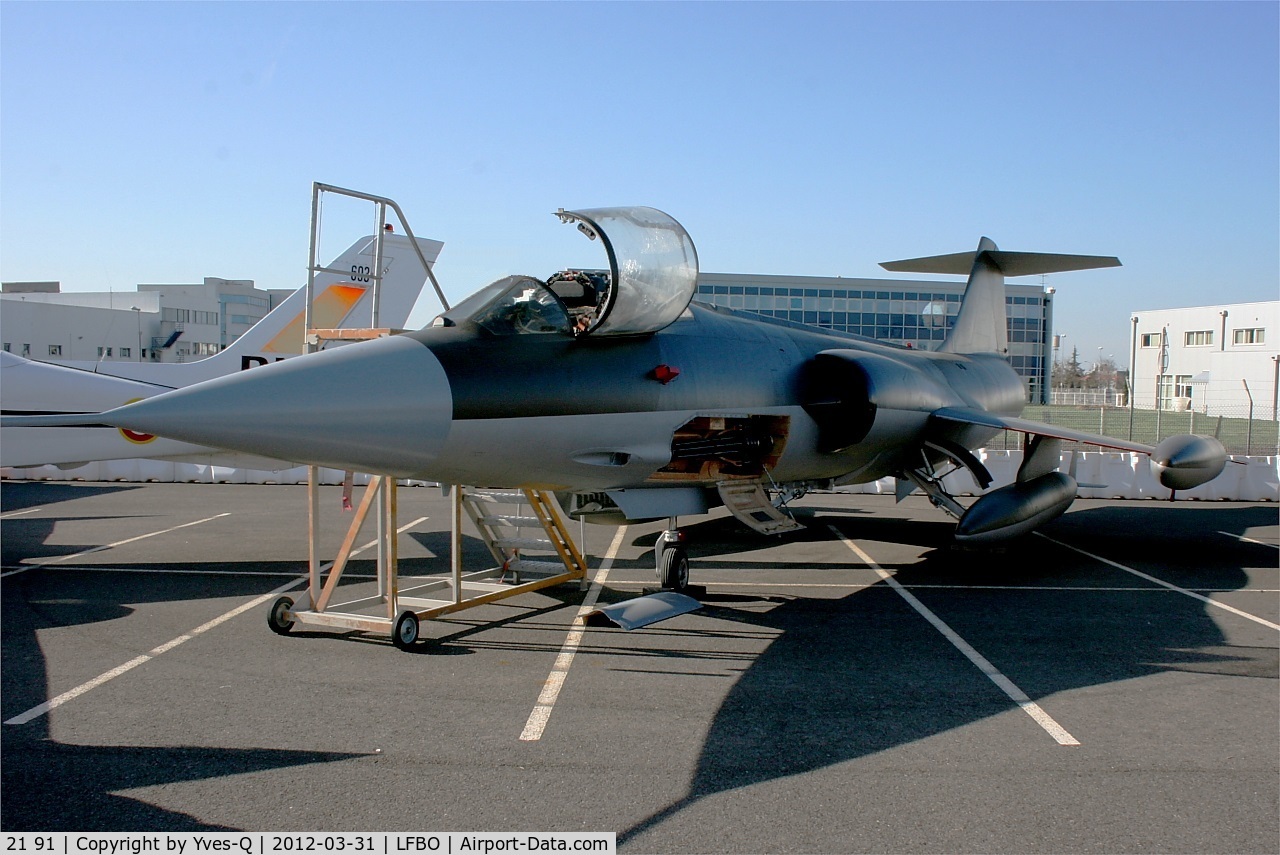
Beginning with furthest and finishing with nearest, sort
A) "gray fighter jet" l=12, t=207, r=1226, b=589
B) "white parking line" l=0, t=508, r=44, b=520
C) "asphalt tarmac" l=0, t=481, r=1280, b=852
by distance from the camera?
"white parking line" l=0, t=508, r=44, b=520 → "gray fighter jet" l=12, t=207, r=1226, b=589 → "asphalt tarmac" l=0, t=481, r=1280, b=852

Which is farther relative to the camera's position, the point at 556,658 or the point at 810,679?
the point at 556,658

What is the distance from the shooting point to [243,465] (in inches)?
395

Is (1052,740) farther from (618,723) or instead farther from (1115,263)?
(1115,263)

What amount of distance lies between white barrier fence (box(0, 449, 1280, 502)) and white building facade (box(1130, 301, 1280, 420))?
20832mm

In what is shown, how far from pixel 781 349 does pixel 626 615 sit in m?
3.13

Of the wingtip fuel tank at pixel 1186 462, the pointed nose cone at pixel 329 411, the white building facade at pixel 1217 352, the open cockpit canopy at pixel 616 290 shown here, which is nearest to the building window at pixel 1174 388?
the white building facade at pixel 1217 352

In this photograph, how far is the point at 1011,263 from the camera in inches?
602

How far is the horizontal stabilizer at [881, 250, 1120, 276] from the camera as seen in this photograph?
1382cm

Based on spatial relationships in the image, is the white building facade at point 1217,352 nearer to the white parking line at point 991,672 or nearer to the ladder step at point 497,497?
the white parking line at point 991,672

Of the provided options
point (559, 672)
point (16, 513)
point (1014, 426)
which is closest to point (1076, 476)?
point (1014, 426)

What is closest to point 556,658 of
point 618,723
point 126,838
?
point 618,723

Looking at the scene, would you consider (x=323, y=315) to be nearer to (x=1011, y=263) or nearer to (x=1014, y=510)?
(x=1014, y=510)

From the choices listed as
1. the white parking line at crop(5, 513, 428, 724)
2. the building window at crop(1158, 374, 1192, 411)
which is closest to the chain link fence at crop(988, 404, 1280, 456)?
the building window at crop(1158, 374, 1192, 411)

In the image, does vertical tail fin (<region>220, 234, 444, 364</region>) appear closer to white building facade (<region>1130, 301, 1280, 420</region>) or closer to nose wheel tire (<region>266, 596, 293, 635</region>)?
nose wheel tire (<region>266, 596, 293, 635</region>)
